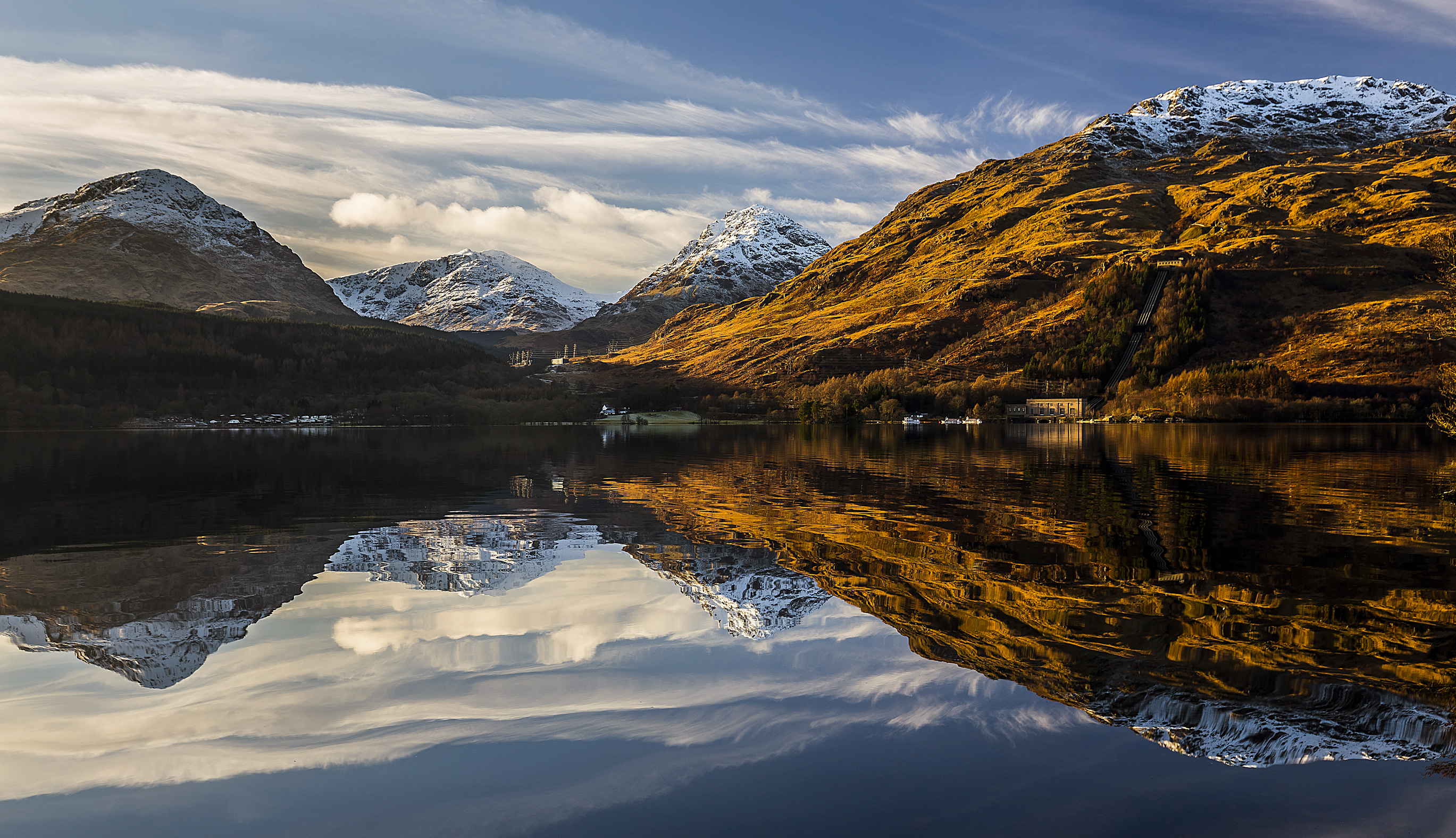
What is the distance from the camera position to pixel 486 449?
12638 centimetres

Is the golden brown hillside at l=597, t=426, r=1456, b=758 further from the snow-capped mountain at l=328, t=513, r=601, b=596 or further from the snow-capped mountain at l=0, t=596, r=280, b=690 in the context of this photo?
the snow-capped mountain at l=0, t=596, r=280, b=690

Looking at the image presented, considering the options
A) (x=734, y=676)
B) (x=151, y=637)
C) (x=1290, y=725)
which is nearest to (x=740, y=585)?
(x=734, y=676)

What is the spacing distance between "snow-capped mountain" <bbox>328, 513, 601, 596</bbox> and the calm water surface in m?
0.25

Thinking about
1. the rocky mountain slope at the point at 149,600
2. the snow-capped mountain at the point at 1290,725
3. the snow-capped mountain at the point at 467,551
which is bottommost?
the snow-capped mountain at the point at 467,551

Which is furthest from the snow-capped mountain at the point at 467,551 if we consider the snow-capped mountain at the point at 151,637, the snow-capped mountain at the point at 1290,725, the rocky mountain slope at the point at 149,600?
the snow-capped mountain at the point at 1290,725

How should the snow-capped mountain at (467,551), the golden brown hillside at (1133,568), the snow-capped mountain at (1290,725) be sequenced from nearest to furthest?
the snow-capped mountain at (1290,725) < the golden brown hillside at (1133,568) < the snow-capped mountain at (467,551)

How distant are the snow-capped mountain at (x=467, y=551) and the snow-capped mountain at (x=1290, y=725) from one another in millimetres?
18250

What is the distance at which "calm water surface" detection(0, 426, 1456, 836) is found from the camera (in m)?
12.0

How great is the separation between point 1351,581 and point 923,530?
15.2 metres

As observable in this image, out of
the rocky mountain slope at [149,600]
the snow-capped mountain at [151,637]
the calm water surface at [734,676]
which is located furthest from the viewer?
the rocky mountain slope at [149,600]

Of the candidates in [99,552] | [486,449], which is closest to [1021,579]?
[99,552]

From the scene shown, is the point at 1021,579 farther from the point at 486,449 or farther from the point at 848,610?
the point at 486,449

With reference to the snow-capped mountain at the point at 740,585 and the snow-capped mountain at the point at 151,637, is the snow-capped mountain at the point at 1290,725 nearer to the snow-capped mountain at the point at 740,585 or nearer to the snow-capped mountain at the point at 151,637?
the snow-capped mountain at the point at 740,585

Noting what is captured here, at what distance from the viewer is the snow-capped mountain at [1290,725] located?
13.4 m
